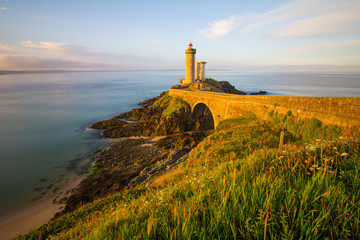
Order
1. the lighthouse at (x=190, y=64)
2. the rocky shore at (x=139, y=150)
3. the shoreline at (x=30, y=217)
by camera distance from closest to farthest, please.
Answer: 1. the shoreline at (x=30, y=217)
2. the rocky shore at (x=139, y=150)
3. the lighthouse at (x=190, y=64)

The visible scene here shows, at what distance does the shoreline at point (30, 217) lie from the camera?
10.4 meters

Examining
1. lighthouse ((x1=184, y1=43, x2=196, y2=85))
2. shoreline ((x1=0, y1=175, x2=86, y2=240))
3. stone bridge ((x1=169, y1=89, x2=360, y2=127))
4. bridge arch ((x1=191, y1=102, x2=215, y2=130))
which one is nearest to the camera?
stone bridge ((x1=169, y1=89, x2=360, y2=127))

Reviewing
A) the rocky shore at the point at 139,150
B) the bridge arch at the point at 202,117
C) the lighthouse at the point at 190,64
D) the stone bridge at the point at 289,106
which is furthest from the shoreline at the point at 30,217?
the lighthouse at the point at 190,64

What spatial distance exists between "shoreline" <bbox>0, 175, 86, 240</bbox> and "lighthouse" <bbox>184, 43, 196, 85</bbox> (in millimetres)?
32588

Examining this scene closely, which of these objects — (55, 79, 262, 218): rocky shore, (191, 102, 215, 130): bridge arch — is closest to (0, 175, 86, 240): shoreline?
(55, 79, 262, 218): rocky shore

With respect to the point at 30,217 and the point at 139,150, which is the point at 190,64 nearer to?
the point at 139,150

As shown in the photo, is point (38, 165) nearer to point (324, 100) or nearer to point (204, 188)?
point (204, 188)

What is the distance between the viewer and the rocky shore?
12.3 meters

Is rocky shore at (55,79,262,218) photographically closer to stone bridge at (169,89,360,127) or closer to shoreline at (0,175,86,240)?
shoreline at (0,175,86,240)

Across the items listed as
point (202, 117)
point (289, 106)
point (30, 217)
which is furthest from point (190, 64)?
point (30, 217)

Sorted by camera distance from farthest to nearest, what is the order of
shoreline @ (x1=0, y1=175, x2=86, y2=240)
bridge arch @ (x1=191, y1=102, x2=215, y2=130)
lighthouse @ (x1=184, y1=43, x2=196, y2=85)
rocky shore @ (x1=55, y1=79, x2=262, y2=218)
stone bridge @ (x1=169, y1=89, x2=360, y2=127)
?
lighthouse @ (x1=184, y1=43, x2=196, y2=85), bridge arch @ (x1=191, y1=102, x2=215, y2=130), rocky shore @ (x1=55, y1=79, x2=262, y2=218), shoreline @ (x1=0, y1=175, x2=86, y2=240), stone bridge @ (x1=169, y1=89, x2=360, y2=127)

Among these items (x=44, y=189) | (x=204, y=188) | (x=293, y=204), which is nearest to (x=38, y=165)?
(x=44, y=189)

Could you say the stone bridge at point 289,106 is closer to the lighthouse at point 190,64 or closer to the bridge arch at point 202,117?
the bridge arch at point 202,117

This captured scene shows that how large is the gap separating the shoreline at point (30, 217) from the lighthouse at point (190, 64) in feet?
107
